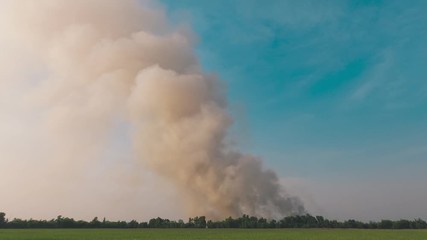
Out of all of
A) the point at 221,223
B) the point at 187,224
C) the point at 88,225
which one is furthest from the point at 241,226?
the point at 88,225

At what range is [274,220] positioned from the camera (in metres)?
129

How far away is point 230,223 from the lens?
123000mm

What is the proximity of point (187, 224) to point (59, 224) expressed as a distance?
40415 mm

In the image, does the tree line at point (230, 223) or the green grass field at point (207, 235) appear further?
the tree line at point (230, 223)

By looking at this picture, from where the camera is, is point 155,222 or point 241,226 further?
point 155,222

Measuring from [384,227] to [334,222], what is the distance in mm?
15457

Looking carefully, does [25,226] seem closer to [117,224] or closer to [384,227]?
[117,224]

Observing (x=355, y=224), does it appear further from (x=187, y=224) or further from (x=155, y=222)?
(x=155, y=222)

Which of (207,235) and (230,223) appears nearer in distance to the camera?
(207,235)

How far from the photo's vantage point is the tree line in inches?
4825

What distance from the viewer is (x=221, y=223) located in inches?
4813

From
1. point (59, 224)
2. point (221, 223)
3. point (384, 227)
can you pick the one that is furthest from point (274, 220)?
point (59, 224)

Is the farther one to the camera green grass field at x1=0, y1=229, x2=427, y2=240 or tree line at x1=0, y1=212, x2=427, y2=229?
tree line at x1=0, y1=212, x2=427, y2=229

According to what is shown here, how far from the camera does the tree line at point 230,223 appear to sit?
122556 millimetres
